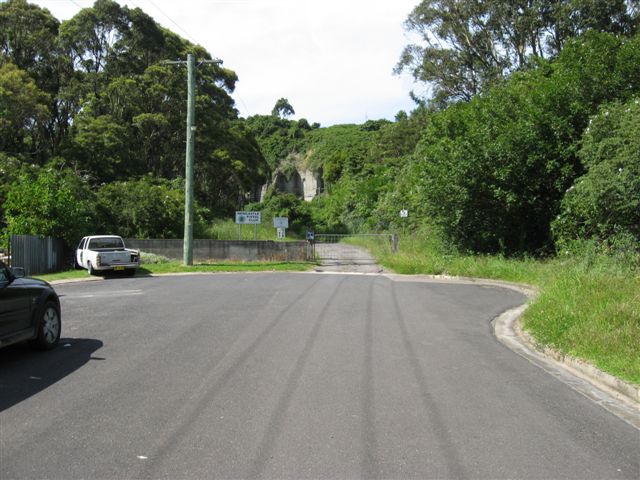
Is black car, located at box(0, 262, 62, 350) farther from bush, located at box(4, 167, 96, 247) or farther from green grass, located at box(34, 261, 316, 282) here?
bush, located at box(4, 167, 96, 247)

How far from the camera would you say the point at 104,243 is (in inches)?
957

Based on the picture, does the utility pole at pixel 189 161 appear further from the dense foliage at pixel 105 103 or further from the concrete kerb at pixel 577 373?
the concrete kerb at pixel 577 373

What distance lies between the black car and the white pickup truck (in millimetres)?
14049

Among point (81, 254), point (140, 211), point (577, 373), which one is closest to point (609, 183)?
point (577, 373)

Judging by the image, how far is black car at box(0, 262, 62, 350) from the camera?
25.4 feet

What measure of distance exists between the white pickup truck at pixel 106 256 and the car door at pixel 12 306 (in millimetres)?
14831

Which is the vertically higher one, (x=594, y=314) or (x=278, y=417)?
(x=594, y=314)

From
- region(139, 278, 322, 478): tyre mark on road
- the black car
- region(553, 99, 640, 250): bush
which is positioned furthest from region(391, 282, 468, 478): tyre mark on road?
region(553, 99, 640, 250): bush

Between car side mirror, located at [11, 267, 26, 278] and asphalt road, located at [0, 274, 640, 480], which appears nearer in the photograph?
asphalt road, located at [0, 274, 640, 480]

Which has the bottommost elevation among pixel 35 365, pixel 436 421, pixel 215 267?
pixel 436 421

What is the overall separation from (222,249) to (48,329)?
69.0 feet

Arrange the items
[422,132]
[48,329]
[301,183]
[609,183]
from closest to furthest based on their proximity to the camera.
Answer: [48,329], [609,183], [422,132], [301,183]

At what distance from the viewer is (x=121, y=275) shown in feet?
78.4

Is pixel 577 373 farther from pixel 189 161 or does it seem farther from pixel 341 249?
pixel 341 249
